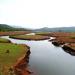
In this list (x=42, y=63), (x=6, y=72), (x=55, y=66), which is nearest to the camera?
(x=6, y=72)

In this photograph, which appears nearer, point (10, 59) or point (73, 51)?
point (10, 59)

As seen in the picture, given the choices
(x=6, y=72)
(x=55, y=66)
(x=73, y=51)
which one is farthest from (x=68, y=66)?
(x=73, y=51)

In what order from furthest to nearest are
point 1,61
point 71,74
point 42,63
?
point 42,63
point 1,61
point 71,74

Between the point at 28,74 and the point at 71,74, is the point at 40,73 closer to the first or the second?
the point at 28,74

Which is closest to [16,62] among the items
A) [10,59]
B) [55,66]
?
[10,59]

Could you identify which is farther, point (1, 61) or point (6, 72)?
point (1, 61)

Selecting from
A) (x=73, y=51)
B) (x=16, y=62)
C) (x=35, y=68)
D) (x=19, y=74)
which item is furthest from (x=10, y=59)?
(x=73, y=51)

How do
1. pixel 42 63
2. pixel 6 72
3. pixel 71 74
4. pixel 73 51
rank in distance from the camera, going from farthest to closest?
pixel 73 51 → pixel 42 63 → pixel 71 74 → pixel 6 72

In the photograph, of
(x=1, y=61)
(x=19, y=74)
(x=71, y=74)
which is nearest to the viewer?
(x=19, y=74)

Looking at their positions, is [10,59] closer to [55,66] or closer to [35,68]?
[35,68]
